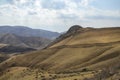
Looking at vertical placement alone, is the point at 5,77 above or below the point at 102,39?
below

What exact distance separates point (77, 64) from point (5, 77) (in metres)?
29.7

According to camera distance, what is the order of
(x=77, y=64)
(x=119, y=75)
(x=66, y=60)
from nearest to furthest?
(x=119, y=75), (x=77, y=64), (x=66, y=60)

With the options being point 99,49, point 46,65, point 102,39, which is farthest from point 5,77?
point 102,39

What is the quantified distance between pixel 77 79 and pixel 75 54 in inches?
2271

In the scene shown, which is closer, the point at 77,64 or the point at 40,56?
the point at 77,64

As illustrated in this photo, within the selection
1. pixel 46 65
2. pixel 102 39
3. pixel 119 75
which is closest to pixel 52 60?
pixel 46 65

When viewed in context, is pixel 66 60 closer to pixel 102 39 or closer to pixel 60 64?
pixel 60 64

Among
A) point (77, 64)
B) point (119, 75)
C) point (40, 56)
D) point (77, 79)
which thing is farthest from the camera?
point (40, 56)

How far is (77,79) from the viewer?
8400cm

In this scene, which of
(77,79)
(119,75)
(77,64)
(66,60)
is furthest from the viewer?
(66,60)

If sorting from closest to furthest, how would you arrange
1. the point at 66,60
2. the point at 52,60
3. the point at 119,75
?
1. the point at 119,75
2. the point at 66,60
3. the point at 52,60

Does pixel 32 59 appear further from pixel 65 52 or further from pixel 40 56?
pixel 65 52

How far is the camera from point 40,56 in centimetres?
15512

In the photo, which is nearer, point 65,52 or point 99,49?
point 99,49
